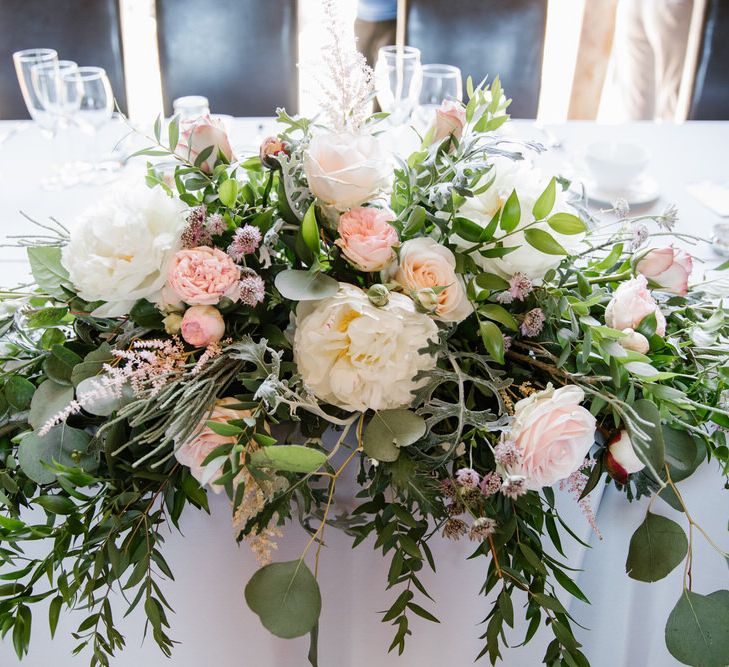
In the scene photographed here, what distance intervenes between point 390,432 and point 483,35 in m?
1.85

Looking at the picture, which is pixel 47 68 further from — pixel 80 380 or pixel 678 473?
pixel 678 473

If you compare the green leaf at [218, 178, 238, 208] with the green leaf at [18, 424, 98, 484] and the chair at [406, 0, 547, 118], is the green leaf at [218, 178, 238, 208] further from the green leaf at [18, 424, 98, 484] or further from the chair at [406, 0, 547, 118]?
the chair at [406, 0, 547, 118]

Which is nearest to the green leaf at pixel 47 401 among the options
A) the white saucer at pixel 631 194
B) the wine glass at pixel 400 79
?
the wine glass at pixel 400 79

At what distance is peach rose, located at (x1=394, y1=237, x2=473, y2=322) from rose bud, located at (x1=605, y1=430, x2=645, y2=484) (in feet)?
0.58

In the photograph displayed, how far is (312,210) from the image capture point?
67 cm

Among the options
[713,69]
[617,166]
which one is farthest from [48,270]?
[713,69]

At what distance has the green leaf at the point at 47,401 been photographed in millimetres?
708

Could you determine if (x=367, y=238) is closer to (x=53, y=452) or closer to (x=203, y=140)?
(x=203, y=140)

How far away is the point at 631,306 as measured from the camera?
2.34 feet

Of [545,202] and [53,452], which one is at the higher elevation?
[545,202]

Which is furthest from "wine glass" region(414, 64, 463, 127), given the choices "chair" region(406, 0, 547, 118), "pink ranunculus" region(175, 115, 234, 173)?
"pink ranunculus" region(175, 115, 234, 173)

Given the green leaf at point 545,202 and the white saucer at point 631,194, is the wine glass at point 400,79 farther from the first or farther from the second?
the green leaf at point 545,202

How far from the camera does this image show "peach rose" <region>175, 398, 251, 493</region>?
2.07ft

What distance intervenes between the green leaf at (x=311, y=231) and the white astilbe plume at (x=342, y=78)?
3.8 inches
